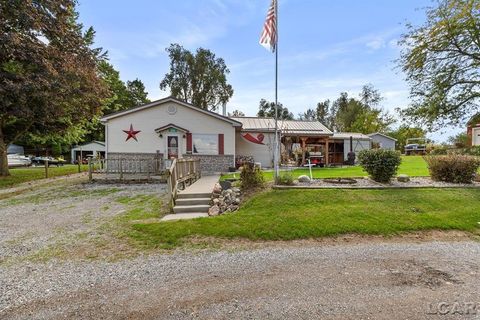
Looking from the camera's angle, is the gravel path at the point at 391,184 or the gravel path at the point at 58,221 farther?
the gravel path at the point at 391,184

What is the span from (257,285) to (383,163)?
22.5 feet

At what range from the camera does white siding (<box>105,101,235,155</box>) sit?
51.0ft

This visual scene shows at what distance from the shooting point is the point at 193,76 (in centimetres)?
3631

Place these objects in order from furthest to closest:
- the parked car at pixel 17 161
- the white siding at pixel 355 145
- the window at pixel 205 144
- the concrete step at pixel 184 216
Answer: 1. the parked car at pixel 17 161
2. the white siding at pixel 355 145
3. the window at pixel 205 144
4. the concrete step at pixel 184 216

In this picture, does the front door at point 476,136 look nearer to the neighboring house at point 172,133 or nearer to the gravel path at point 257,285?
the neighboring house at point 172,133

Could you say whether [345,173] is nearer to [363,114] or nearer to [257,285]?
[257,285]

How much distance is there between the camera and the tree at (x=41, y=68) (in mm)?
12930

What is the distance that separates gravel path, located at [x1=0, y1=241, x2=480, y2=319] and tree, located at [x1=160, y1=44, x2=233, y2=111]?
3388 centimetres

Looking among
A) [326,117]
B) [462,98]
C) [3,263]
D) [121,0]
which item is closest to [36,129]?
[121,0]

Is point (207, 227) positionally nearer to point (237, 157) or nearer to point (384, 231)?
point (384, 231)

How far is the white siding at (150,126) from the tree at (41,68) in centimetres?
276

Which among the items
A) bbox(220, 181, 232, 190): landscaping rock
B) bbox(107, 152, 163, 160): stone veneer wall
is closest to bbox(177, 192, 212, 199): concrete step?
bbox(220, 181, 232, 190): landscaping rock

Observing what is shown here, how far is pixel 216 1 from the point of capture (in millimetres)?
10797

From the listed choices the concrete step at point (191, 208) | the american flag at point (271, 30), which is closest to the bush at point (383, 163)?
→ the american flag at point (271, 30)
